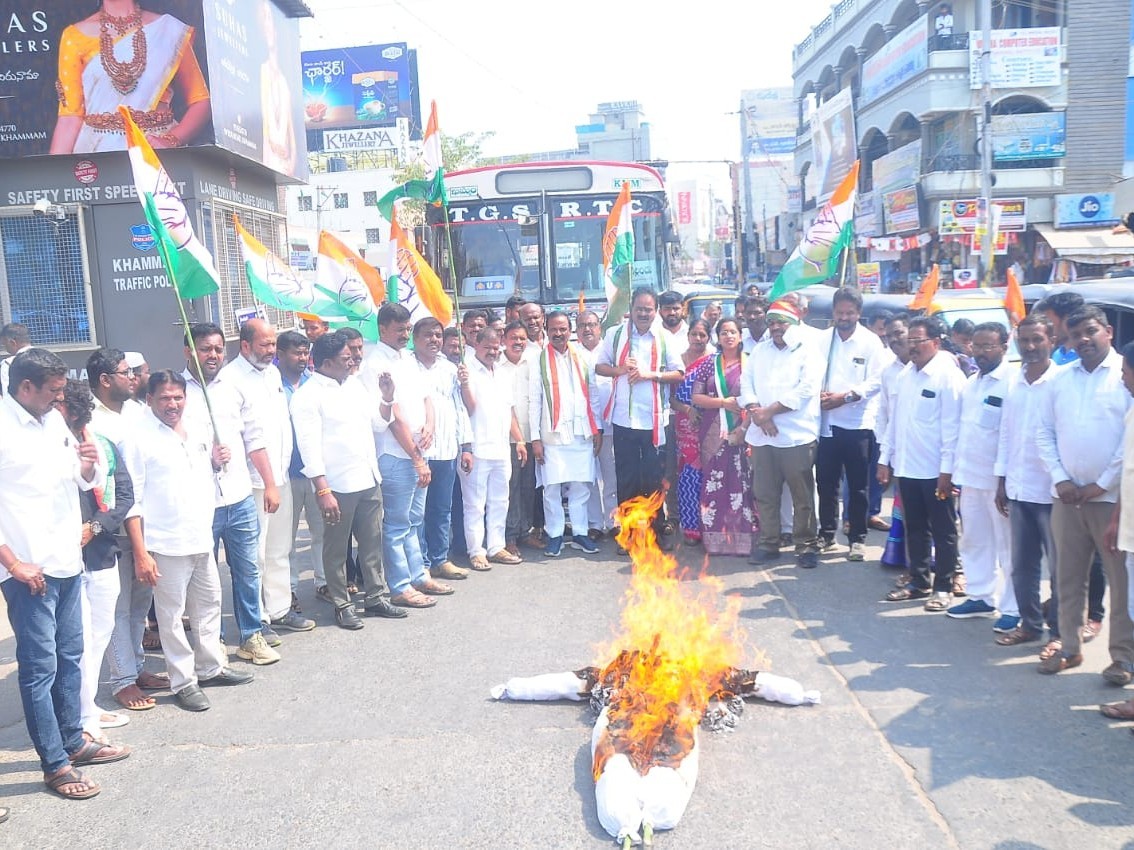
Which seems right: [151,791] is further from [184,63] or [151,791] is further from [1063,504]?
[184,63]

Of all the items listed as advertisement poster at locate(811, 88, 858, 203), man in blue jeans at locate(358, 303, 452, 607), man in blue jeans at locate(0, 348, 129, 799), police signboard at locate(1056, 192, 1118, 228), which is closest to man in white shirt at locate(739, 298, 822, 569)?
man in blue jeans at locate(358, 303, 452, 607)

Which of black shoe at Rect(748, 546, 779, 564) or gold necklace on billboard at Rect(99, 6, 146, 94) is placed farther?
gold necklace on billboard at Rect(99, 6, 146, 94)

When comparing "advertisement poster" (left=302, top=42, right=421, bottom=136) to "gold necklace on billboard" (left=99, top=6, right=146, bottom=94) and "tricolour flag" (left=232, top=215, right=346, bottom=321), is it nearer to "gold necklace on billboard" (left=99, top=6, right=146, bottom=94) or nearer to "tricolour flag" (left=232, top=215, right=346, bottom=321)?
"gold necklace on billboard" (left=99, top=6, right=146, bottom=94)

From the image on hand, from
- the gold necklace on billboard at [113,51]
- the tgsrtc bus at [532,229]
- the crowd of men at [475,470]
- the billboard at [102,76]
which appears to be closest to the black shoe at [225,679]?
the crowd of men at [475,470]

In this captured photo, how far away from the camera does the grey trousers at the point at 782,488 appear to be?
23.4ft

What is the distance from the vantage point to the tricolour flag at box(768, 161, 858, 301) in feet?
26.0

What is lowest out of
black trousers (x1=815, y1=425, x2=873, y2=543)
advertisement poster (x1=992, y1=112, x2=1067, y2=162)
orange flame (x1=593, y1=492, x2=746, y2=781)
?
orange flame (x1=593, y1=492, x2=746, y2=781)

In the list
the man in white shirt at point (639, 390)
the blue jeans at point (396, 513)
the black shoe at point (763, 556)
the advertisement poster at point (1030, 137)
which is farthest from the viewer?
the advertisement poster at point (1030, 137)

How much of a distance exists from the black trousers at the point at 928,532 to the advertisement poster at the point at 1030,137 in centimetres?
2364

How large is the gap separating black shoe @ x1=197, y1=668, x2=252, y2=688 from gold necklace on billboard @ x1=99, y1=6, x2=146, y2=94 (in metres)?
8.35

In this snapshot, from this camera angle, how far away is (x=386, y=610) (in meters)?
6.27

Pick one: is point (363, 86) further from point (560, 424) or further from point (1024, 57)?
point (560, 424)

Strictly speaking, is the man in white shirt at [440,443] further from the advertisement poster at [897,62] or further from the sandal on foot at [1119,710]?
the advertisement poster at [897,62]

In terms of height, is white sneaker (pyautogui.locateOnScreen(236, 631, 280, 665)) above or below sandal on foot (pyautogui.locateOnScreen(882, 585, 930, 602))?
above
